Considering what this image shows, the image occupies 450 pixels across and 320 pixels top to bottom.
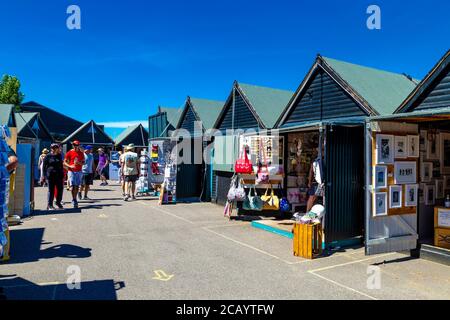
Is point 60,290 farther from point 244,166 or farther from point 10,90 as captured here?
point 10,90

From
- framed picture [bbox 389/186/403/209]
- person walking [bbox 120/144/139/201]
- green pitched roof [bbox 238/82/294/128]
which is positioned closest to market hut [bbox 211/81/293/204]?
green pitched roof [bbox 238/82/294/128]

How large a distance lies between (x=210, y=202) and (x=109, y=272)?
911 cm

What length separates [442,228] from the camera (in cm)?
697

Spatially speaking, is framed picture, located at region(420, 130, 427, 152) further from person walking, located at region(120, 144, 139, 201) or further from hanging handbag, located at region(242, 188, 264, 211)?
person walking, located at region(120, 144, 139, 201)

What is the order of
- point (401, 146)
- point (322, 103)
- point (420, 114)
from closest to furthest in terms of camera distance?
point (420, 114), point (401, 146), point (322, 103)

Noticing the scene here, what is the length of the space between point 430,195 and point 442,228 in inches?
44.7

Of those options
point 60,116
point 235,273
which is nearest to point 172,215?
point 235,273

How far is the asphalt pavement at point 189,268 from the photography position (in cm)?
493

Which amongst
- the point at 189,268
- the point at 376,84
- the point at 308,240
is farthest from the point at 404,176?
the point at 376,84

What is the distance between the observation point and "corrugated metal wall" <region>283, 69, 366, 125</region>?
10711mm

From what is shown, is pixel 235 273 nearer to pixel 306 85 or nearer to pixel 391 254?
pixel 391 254

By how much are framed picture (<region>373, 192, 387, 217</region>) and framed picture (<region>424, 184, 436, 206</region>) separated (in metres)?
1.57

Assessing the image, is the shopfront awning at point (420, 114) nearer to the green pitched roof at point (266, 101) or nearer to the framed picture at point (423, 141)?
the framed picture at point (423, 141)

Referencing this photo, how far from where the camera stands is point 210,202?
14.7 m
